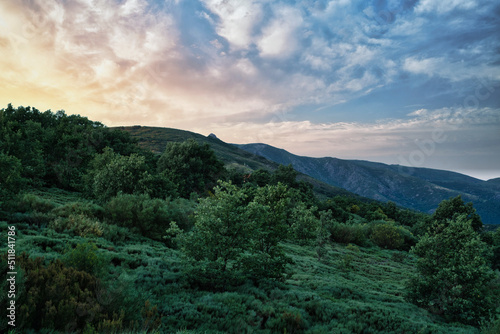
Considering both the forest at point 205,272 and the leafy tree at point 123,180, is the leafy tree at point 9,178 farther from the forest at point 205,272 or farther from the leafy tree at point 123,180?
the leafy tree at point 123,180

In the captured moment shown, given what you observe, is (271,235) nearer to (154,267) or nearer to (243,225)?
(243,225)

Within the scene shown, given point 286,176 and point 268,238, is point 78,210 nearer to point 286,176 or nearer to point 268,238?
point 268,238

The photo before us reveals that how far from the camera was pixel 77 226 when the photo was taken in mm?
15398

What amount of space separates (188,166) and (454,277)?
39687 mm

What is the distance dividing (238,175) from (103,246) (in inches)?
2108

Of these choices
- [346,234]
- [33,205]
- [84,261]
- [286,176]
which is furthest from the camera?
[286,176]

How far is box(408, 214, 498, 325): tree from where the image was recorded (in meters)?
13.1

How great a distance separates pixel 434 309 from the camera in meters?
14.1

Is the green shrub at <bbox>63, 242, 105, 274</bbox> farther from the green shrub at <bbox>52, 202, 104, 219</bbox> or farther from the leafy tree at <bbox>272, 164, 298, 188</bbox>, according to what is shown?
the leafy tree at <bbox>272, 164, 298, 188</bbox>

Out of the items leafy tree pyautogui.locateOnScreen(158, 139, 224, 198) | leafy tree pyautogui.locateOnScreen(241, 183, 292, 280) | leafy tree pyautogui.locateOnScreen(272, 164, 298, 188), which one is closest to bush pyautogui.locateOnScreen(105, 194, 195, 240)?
leafy tree pyautogui.locateOnScreen(241, 183, 292, 280)

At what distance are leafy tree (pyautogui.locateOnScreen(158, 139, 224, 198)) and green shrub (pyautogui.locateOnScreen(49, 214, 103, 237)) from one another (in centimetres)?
2627

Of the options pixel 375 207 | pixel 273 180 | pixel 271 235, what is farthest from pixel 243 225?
pixel 375 207

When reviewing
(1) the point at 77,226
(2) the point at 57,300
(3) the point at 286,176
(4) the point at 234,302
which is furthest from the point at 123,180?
(3) the point at 286,176

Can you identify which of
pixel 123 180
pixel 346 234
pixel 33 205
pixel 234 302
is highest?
pixel 123 180
